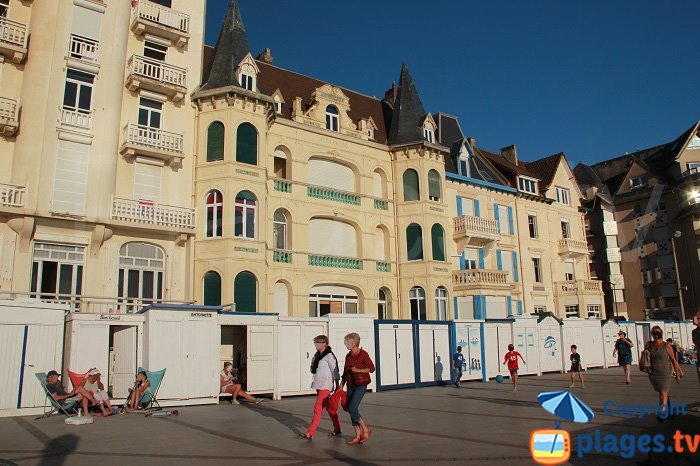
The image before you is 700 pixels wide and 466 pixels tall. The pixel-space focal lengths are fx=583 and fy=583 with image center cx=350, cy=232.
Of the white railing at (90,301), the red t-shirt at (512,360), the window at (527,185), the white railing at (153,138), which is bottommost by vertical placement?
the red t-shirt at (512,360)

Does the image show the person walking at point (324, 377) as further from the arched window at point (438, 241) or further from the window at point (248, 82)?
the arched window at point (438, 241)

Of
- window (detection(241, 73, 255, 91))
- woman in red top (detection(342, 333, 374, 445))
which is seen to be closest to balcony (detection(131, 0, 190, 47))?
window (detection(241, 73, 255, 91))

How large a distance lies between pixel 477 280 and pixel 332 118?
39.1ft

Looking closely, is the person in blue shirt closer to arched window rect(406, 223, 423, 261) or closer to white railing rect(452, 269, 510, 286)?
arched window rect(406, 223, 423, 261)

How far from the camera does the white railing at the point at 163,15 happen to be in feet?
83.8

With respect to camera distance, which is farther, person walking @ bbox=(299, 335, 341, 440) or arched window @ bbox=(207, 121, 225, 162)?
arched window @ bbox=(207, 121, 225, 162)

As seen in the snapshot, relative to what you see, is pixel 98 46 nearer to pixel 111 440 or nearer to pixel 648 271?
pixel 111 440

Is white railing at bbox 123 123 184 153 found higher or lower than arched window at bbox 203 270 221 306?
higher

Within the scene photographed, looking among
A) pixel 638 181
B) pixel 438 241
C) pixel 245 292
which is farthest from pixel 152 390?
pixel 638 181

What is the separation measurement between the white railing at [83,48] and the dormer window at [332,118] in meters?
11.7

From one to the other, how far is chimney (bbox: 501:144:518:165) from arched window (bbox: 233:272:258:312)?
26.0 metres

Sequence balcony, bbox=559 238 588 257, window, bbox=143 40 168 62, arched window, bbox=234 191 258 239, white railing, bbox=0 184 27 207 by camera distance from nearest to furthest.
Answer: white railing, bbox=0 184 27 207, arched window, bbox=234 191 258 239, window, bbox=143 40 168 62, balcony, bbox=559 238 588 257

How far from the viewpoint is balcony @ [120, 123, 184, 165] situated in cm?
2348

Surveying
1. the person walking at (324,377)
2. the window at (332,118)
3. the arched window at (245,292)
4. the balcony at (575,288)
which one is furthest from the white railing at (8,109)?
the balcony at (575,288)
